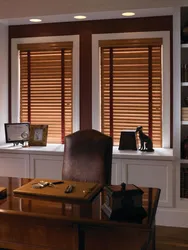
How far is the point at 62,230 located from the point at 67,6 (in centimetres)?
272

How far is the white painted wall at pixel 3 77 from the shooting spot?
4.29m

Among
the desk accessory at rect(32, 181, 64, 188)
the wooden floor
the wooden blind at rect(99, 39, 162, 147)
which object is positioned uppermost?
the wooden blind at rect(99, 39, 162, 147)

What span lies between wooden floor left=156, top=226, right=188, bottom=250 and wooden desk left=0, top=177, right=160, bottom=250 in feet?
4.45

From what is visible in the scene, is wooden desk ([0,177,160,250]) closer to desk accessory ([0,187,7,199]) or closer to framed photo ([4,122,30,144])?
desk accessory ([0,187,7,199])

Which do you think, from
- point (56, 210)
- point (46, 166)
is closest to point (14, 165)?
point (46, 166)

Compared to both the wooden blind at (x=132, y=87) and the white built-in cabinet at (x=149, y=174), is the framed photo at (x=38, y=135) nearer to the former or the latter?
the wooden blind at (x=132, y=87)

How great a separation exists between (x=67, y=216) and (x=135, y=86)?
257 centimetres

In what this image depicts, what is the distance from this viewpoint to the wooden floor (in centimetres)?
311

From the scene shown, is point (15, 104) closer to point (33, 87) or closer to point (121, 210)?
point (33, 87)

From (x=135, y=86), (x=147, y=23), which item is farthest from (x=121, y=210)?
(x=147, y=23)

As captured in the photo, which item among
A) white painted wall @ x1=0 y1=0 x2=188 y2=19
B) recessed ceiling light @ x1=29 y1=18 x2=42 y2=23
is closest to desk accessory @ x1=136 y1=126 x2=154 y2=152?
white painted wall @ x1=0 y1=0 x2=188 y2=19

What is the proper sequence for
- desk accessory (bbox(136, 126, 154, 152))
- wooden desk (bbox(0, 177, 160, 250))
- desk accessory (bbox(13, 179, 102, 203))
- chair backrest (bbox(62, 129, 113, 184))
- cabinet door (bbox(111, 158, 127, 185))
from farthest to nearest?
desk accessory (bbox(136, 126, 154, 152)) < cabinet door (bbox(111, 158, 127, 185)) < chair backrest (bbox(62, 129, 113, 184)) < desk accessory (bbox(13, 179, 102, 203)) < wooden desk (bbox(0, 177, 160, 250))

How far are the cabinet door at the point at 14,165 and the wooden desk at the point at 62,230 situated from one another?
2.01 m

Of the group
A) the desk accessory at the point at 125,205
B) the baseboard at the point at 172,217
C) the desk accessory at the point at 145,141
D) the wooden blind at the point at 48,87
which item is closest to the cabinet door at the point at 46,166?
the wooden blind at the point at 48,87
